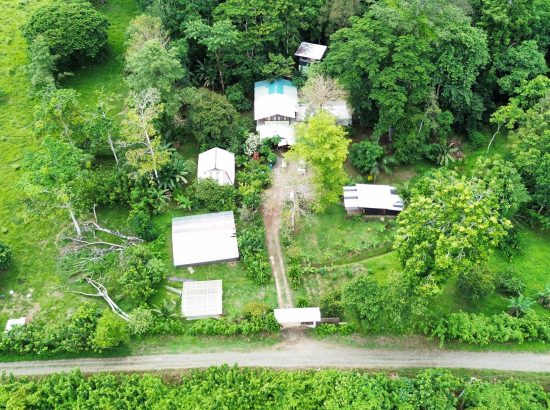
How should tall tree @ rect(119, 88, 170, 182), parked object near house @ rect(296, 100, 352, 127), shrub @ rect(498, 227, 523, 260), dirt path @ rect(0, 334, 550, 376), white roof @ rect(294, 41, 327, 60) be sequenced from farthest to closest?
white roof @ rect(294, 41, 327, 60), parked object near house @ rect(296, 100, 352, 127), tall tree @ rect(119, 88, 170, 182), shrub @ rect(498, 227, 523, 260), dirt path @ rect(0, 334, 550, 376)

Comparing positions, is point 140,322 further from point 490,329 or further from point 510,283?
point 510,283

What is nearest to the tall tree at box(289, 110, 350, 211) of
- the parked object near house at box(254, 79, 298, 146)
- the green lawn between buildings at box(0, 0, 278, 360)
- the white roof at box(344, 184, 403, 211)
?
the white roof at box(344, 184, 403, 211)

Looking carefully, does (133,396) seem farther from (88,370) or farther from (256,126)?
(256,126)

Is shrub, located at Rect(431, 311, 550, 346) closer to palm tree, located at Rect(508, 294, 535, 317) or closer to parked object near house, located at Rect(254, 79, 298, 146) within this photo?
palm tree, located at Rect(508, 294, 535, 317)

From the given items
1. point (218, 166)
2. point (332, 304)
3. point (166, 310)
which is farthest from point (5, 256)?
point (332, 304)

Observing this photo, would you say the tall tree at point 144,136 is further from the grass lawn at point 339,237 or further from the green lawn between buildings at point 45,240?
the grass lawn at point 339,237

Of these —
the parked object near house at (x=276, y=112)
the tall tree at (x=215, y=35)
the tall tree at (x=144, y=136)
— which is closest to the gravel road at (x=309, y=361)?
the tall tree at (x=144, y=136)
